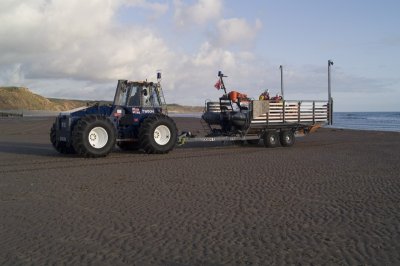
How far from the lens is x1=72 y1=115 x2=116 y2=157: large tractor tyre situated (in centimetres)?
1441

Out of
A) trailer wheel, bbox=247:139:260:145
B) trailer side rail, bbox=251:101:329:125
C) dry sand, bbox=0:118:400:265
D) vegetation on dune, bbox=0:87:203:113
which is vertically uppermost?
vegetation on dune, bbox=0:87:203:113

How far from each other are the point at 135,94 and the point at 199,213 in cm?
940

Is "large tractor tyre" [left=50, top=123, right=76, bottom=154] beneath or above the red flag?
beneath

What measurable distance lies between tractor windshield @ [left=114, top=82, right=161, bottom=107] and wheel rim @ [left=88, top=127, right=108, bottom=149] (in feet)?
5.41

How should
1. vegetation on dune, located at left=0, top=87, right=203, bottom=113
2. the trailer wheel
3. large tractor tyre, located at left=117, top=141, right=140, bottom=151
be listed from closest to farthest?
1. large tractor tyre, located at left=117, top=141, right=140, bottom=151
2. the trailer wheel
3. vegetation on dune, located at left=0, top=87, right=203, bottom=113

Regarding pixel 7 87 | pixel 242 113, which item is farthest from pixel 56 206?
pixel 7 87

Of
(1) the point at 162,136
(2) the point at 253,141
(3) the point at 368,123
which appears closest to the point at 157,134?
(1) the point at 162,136

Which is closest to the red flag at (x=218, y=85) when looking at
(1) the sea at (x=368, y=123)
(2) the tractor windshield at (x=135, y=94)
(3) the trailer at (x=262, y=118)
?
(3) the trailer at (x=262, y=118)

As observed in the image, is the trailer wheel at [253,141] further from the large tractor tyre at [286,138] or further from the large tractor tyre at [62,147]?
the large tractor tyre at [62,147]

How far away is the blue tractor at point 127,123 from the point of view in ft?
48.8

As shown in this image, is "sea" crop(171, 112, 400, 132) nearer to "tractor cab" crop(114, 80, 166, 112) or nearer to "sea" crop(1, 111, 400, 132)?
"sea" crop(1, 111, 400, 132)

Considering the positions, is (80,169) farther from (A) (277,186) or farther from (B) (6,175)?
(A) (277,186)

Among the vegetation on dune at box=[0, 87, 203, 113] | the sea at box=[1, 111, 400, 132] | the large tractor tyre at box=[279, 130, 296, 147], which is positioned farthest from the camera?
the vegetation on dune at box=[0, 87, 203, 113]

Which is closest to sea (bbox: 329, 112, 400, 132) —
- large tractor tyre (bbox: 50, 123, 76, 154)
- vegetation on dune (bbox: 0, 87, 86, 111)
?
large tractor tyre (bbox: 50, 123, 76, 154)
